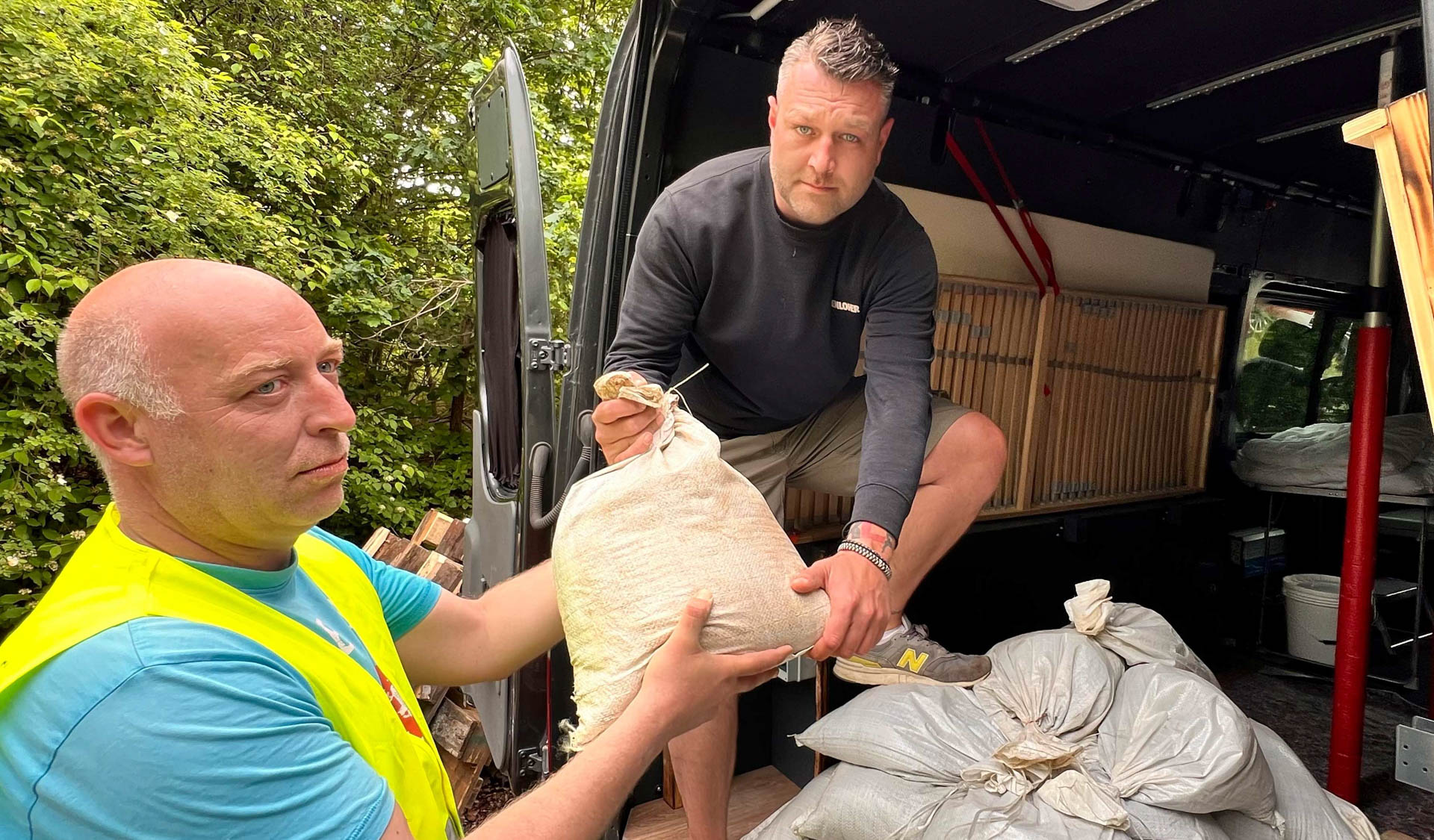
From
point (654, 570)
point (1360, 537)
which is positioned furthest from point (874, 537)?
point (1360, 537)

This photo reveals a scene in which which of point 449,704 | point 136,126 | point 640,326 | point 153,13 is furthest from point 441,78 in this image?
point 640,326

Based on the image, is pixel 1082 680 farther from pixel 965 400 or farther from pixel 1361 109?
pixel 1361 109

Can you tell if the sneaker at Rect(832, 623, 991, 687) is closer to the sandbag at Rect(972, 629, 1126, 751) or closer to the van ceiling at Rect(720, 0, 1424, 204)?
the sandbag at Rect(972, 629, 1126, 751)

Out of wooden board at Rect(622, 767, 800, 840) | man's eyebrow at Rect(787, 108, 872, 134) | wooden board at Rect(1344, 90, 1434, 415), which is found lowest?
wooden board at Rect(622, 767, 800, 840)

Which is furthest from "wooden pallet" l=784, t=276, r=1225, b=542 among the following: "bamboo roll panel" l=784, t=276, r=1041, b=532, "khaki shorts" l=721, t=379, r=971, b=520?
"khaki shorts" l=721, t=379, r=971, b=520

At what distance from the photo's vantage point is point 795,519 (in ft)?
10.1

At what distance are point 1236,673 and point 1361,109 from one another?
2611mm

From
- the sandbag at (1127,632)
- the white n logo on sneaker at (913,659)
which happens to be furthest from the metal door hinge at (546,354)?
the sandbag at (1127,632)

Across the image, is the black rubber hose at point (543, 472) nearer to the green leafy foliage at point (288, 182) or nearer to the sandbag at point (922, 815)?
the sandbag at point (922, 815)

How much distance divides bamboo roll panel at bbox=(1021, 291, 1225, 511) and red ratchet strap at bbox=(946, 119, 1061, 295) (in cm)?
11

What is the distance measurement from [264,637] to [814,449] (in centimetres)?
169

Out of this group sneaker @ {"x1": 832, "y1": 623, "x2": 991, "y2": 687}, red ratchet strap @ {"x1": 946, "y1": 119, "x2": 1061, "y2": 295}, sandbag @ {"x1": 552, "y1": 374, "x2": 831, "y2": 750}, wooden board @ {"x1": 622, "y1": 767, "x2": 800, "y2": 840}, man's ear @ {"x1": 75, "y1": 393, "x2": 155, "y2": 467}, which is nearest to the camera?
man's ear @ {"x1": 75, "y1": 393, "x2": 155, "y2": 467}

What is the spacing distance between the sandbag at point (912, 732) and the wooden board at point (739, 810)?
537 mm

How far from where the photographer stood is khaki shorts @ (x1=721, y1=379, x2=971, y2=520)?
2.42 m
